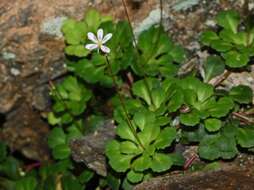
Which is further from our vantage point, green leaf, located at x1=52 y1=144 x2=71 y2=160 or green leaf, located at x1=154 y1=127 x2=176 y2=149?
green leaf, located at x1=52 y1=144 x2=71 y2=160

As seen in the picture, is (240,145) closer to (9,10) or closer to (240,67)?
(240,67)

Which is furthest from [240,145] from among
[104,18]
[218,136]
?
[104,18]

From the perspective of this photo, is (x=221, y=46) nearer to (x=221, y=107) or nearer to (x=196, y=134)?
(x=221, y=107)

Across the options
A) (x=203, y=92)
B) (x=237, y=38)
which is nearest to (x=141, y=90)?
(x=203, y=92)

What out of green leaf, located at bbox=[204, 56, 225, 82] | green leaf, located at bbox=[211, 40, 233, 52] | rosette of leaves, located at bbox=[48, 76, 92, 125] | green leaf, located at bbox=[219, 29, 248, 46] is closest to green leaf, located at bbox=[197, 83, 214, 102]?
green leaf, located at bbox=[204, 56, 225, 82]

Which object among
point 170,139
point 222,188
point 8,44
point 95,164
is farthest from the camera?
point 8,44

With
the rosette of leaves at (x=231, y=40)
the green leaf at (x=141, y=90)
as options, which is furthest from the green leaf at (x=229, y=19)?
the green leaf at (x=141, y=90)

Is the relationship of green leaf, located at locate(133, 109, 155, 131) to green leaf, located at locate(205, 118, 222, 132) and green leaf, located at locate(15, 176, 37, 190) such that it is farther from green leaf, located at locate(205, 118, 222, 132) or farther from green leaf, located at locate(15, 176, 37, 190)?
green leaf, located at locate(15, 176, 37, 190)
